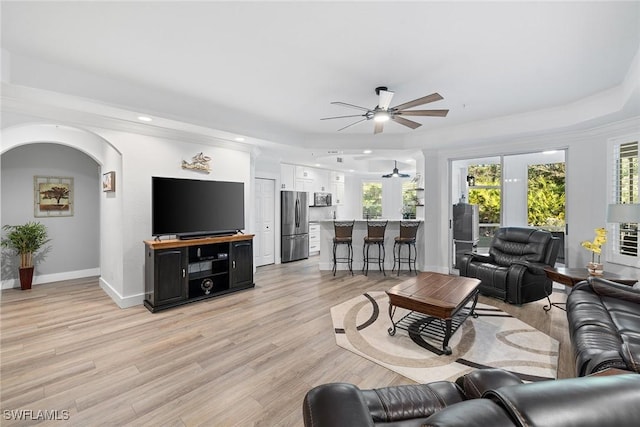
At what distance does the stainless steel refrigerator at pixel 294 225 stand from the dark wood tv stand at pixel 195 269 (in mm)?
2342

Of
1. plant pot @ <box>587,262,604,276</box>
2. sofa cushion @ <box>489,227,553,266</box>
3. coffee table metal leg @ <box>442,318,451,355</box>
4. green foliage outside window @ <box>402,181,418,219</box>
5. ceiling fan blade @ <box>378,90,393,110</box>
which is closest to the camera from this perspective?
coffee table metal leg @ <box>442,318,451,355</box>

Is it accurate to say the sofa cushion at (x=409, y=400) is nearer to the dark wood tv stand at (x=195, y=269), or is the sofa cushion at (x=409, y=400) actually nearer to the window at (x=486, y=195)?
the dark wood tv stand at (x=195, y=269)

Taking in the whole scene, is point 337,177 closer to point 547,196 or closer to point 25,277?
point 547,196

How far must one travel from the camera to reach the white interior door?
6773 mm

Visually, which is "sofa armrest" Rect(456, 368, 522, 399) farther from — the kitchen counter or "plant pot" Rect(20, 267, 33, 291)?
"plant pot" Rect(20, 267, 33, 291)

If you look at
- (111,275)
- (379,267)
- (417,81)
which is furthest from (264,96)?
(379,267)

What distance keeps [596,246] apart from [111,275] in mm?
6652

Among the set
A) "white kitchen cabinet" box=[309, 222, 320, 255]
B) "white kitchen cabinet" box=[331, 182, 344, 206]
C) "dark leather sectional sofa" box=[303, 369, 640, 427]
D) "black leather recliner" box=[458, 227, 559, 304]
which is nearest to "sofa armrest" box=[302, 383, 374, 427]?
"dark leather sectional sofa" box=[303, 369, 640, 427]

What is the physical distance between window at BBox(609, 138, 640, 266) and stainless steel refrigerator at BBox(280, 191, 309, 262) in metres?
5.83

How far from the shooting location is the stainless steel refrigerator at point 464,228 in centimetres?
584

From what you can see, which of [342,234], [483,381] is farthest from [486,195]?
[483,381]

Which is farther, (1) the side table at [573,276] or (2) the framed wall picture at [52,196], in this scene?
(2) the framed wall picture at [52,196]

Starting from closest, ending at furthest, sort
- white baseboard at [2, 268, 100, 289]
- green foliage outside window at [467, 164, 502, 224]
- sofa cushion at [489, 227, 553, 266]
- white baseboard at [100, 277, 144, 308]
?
white baseboard at [100, 277, 144, 308], sofa cushion at [489, 227, 553, 266], white baseboard at [2, 268, 100, 289], green foliage outside window at [467, 164, 502, 224]

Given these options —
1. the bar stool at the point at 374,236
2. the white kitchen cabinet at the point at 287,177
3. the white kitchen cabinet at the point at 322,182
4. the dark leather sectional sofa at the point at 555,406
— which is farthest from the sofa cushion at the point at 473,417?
the white kitchen cabinet at the point at 322,182
